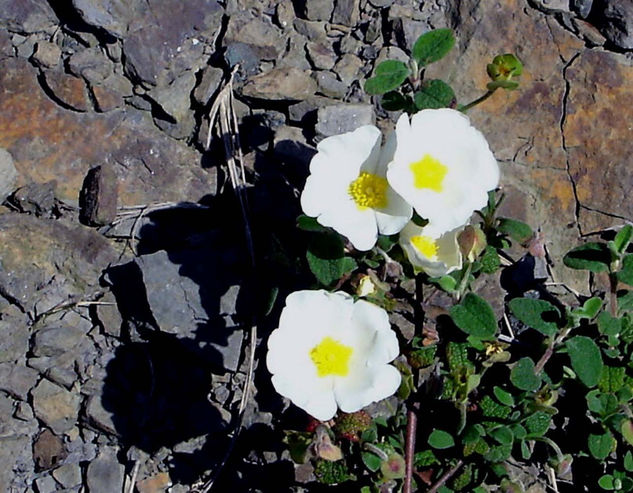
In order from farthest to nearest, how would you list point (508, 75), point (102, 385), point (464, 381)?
point (102, 385), point (464, 381), point (508, 75)

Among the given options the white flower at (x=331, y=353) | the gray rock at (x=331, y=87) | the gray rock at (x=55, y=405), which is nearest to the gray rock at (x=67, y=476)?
the gray rock at (x=55, y=405)

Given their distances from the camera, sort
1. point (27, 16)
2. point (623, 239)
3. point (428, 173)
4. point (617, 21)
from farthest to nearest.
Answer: point (617, 21), point (27, 16), point (623, 239), point (428, 173)

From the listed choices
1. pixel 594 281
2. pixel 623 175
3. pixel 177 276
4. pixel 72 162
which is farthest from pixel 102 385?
pixel 623 175

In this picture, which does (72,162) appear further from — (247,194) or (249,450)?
(249,450)

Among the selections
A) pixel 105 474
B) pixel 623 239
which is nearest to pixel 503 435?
pixel 623 239

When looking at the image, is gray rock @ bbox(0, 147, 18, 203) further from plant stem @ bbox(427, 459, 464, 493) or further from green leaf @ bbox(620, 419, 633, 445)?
green leaf @ bbox(620, 419, 633, 445)

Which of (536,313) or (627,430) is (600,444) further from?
(536,313)
